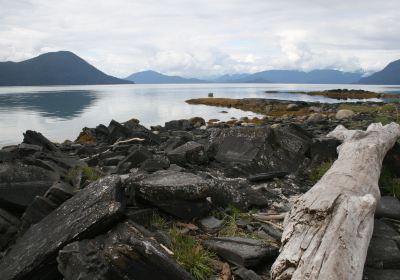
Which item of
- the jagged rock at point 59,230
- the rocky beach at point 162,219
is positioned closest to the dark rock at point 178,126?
the rocky beach at point 162,219

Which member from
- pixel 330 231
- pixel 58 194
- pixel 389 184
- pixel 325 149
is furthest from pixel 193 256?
pixel 325 149

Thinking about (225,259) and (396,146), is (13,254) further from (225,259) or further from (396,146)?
(396,146)

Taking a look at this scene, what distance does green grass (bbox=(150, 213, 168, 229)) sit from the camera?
22.9 ft

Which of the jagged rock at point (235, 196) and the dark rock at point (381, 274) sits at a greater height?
the jagged rock at point (235, 196)

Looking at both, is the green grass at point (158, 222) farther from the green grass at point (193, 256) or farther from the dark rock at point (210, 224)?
the dark rock at point (210, 224)

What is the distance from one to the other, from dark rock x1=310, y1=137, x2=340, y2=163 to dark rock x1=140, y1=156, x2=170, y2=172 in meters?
4.55

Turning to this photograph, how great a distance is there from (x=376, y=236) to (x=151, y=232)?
3.72 m

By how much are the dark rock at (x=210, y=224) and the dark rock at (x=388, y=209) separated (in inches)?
122

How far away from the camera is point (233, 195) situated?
8.32 meters

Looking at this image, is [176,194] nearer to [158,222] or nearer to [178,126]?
[158,222]

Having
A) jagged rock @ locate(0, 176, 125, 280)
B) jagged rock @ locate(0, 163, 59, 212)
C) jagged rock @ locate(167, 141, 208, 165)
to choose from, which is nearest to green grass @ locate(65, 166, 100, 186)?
jagged rock @ locate(0, 163, 59, 212)

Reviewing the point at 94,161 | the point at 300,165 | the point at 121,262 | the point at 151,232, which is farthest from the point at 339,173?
the point at 94,161

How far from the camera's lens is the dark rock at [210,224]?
23.6 ft

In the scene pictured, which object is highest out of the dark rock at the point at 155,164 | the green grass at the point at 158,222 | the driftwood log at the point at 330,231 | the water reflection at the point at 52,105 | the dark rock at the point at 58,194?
the driftwood log at the point at 330,231
